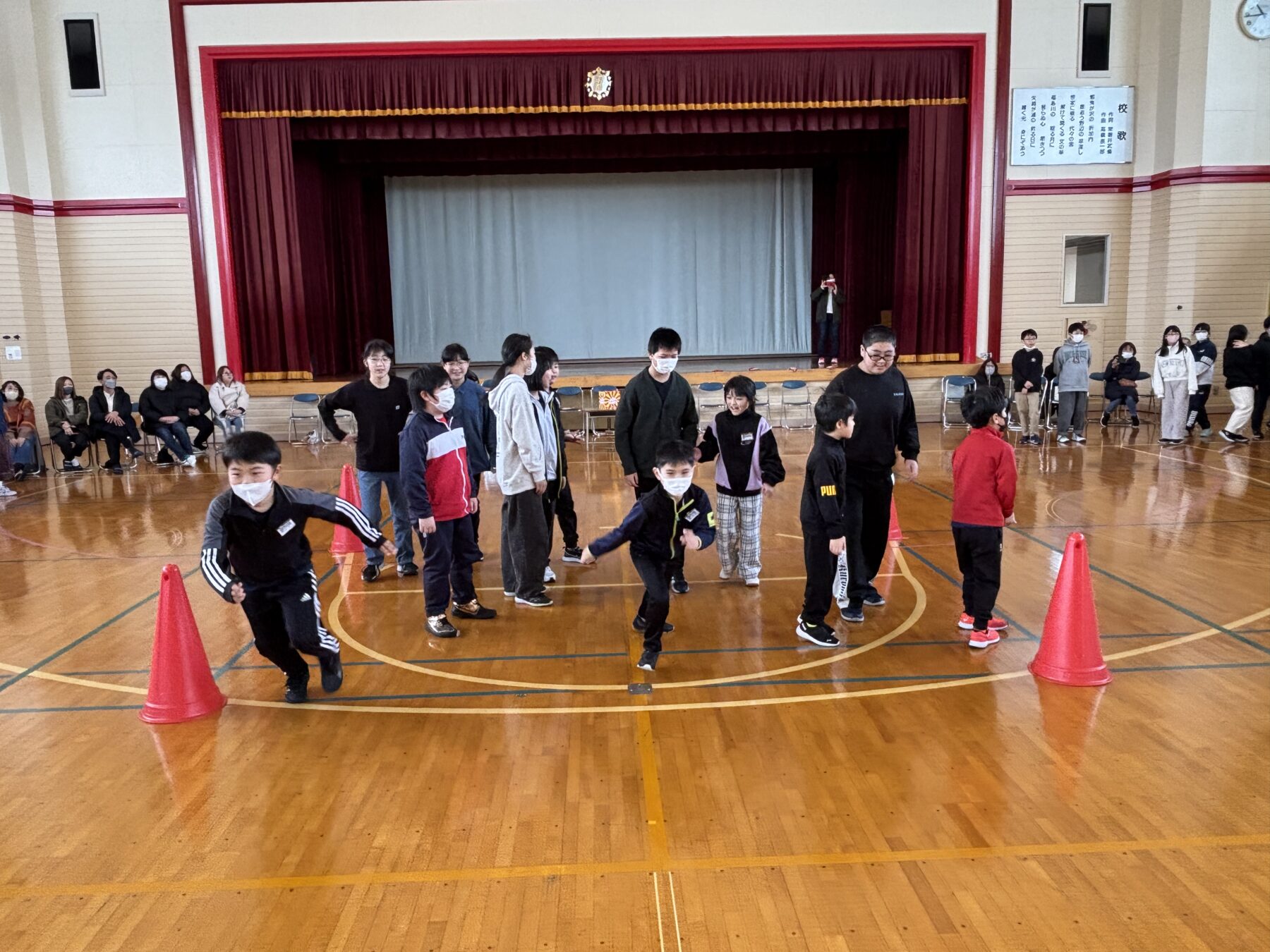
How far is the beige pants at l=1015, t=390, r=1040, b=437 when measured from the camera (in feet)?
49.0

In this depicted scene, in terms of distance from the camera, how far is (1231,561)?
709cm

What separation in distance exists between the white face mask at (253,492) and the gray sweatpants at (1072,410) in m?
12.2

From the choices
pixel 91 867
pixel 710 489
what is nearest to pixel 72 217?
pixel 710 489

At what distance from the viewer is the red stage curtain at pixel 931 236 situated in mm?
16484

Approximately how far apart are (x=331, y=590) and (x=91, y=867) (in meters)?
3.68

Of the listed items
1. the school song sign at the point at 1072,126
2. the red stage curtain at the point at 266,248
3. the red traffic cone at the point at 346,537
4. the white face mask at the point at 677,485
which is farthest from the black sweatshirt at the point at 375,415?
the school song sign at the point at 1072,126

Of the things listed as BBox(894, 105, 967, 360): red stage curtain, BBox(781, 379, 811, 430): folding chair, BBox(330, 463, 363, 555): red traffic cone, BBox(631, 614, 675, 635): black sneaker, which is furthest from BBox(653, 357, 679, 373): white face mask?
BBox(894, 105, 967, 360): red stage curtain

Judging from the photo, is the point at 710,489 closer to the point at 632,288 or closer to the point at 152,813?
the point at 152,813

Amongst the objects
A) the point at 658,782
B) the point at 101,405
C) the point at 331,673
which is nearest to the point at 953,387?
the point at 101,405

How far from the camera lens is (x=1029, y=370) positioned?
14.9 meters

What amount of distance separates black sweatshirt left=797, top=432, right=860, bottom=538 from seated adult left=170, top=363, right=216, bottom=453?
11684 millimetres

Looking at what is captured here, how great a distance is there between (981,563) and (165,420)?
12.3m

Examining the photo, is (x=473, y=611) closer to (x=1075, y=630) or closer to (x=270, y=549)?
(x=270, y=549)

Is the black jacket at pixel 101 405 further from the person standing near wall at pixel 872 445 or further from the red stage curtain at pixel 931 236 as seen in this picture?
the red stage curtain at pixel 931 236
